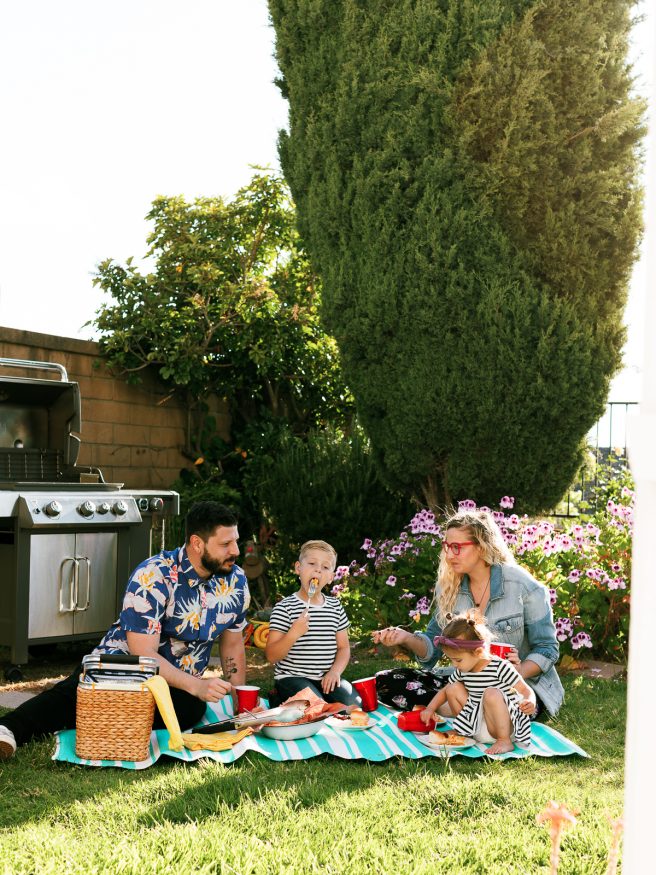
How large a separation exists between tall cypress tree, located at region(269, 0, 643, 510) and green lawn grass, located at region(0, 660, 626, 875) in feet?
10.3

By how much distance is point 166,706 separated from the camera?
3.48 metres

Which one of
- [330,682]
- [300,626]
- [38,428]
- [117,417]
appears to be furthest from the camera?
[117,417]

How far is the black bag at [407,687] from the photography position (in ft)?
14.2

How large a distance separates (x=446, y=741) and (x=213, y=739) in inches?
35.8

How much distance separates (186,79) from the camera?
281 inches

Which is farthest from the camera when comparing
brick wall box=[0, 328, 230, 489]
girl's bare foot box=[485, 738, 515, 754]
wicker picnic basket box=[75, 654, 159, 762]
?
brick wall box=[0, 328, 230, 489]

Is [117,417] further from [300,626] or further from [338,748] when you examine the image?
[338,748]

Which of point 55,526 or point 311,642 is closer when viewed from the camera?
point 311,642

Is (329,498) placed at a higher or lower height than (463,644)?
Result: higher

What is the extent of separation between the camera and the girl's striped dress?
3.66 m

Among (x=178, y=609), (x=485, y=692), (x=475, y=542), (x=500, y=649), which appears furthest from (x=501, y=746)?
(x=178, y=609)

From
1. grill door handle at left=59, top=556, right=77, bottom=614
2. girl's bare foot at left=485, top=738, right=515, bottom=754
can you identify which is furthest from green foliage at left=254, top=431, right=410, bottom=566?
girl's bare foot at left=485, top=738, right=515, bottom=754

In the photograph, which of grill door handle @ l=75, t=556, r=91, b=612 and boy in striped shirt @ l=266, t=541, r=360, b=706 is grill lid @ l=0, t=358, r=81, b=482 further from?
boy in striped shirt @ l=266, t=541, r=360, b=706

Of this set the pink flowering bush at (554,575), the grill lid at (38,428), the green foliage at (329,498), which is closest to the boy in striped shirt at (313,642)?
the pink flowering bush at (554,575)
